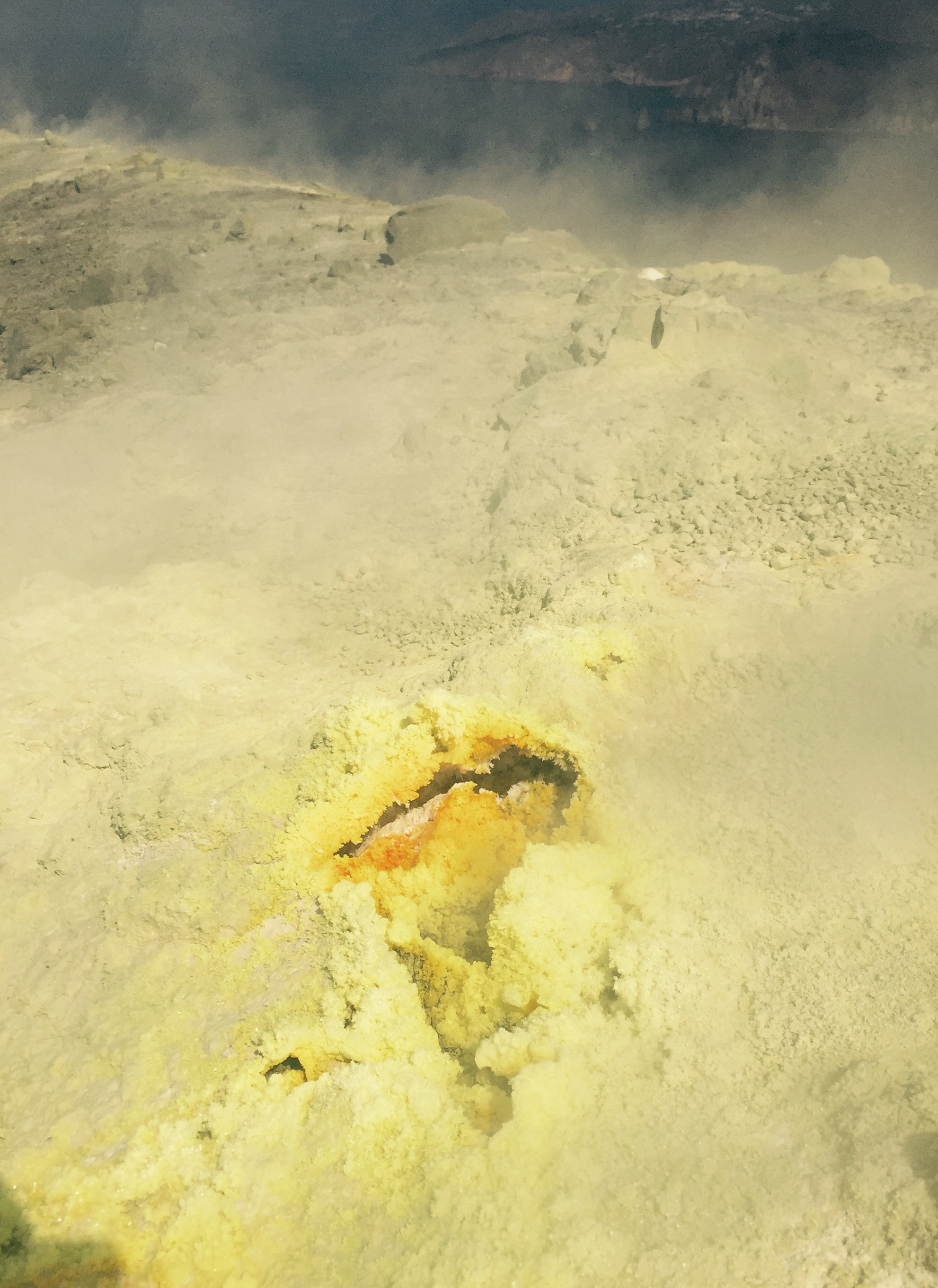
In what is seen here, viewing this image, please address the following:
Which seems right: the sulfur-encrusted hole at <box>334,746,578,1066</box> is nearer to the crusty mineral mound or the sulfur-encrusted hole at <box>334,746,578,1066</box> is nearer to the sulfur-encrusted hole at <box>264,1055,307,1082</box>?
the sulfur-encrusted hole at <box>264,1055,307,1082</box>

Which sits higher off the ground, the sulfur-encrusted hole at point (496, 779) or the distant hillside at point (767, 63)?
the distant hillside at point (767, 63)

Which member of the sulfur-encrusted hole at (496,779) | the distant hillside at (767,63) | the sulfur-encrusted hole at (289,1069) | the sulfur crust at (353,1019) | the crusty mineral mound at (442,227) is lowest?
the sulfur-encrusted hole at (289,1069)

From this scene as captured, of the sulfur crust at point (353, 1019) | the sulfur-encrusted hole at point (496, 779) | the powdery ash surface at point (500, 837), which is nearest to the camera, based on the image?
the powdery ash surface at point (500, 837)

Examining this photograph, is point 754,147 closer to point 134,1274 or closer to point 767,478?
point 767,478

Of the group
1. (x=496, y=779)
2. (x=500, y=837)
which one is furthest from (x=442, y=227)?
(x=500, y=837)

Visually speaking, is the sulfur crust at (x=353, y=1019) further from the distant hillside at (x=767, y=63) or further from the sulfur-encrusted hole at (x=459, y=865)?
the distant hillside at (x=767, y=63)

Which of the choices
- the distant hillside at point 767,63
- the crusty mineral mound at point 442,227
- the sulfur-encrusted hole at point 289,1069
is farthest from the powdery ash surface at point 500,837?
the distant hillside at point 767,63

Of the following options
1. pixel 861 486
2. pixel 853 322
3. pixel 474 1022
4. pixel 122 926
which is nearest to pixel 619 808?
pixel 474 1022

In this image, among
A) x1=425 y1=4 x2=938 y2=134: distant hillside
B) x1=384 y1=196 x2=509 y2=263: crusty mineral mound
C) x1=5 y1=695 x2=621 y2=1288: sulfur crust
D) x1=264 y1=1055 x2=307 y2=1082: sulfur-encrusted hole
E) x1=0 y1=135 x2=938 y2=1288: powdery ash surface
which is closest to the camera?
x1=0 y1=135 x2=938 y2=1288: powdery ash surface

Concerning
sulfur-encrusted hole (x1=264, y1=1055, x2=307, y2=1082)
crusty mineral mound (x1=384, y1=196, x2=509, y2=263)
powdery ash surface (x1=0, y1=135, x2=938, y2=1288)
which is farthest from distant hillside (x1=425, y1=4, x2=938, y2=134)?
sulfur-encrusted hole (x1=264, y1=1055, x2=307, y2=1082)

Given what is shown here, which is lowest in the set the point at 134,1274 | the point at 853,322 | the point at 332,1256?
the point at 134,1274

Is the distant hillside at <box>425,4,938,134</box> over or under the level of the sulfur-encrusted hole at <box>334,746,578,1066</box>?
over
